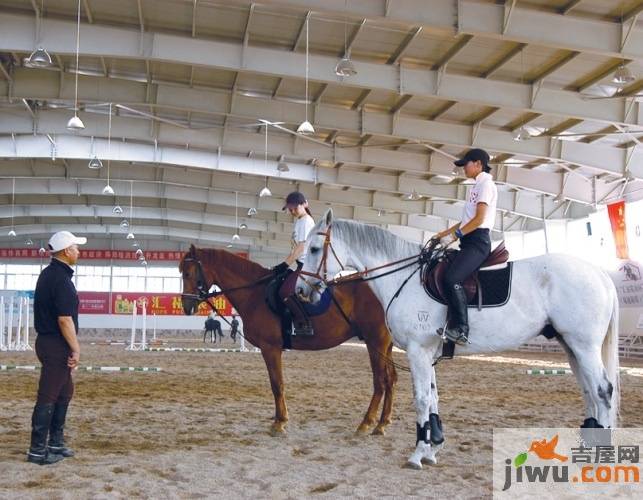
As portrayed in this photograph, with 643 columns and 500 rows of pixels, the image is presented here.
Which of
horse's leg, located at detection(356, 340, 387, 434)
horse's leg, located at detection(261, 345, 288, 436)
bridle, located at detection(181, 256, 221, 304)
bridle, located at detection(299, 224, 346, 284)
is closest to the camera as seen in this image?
bridle, located at detection(299, 224, 346, 284)

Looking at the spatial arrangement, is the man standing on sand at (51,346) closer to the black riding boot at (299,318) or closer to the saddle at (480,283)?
the black riding boot at (299,318)

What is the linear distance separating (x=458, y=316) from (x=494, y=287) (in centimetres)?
40

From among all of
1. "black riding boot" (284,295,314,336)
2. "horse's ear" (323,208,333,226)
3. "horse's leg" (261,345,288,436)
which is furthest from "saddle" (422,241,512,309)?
"horse's leg" (261,345,288,436)

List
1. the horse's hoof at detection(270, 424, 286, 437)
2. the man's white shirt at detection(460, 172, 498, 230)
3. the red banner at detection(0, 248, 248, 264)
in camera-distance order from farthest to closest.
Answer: the red banner at detection(0, 248, 248, 264), the horse's hoof at detection(270, 424, 286, 437), the man's white shirt at detection(460, 172, 498, 230)

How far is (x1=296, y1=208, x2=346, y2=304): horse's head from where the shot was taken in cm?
596

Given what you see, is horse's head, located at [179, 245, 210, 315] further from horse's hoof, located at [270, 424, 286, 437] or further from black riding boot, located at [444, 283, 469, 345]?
black riding boot, located at [444, 283, 469, 345]

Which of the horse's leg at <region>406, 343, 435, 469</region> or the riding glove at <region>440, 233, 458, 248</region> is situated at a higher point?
the riding glove at <region>440, 233, 458, 248</region>

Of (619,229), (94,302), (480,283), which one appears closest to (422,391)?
(480,283)

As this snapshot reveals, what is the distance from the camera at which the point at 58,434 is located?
540 cm

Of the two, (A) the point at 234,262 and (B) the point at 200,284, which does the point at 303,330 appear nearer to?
(A) the point at 234,262

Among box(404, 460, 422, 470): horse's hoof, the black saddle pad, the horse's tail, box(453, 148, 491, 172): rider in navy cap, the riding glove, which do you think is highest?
box(453, 148, 491, 172): rider in navy cap

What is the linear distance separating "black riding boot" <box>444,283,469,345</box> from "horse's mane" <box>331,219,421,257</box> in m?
0.71

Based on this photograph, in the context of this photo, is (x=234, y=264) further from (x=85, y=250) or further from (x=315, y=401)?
(x=85, y=250)

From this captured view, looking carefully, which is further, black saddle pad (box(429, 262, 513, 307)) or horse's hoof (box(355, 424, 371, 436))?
horse's hoof (box(355, 424, 371, 436))
